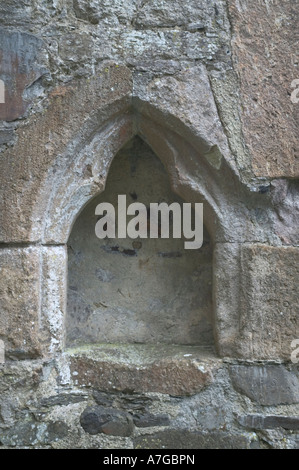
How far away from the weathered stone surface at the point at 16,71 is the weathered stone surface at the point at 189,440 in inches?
69.4

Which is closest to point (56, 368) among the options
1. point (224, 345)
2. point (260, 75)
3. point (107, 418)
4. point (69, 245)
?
point (107, 418)

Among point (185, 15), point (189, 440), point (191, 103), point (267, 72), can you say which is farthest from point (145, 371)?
point (185, 15)

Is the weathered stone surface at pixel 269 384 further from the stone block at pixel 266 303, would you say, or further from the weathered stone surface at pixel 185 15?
the weathered stone surface at pixel 185 15

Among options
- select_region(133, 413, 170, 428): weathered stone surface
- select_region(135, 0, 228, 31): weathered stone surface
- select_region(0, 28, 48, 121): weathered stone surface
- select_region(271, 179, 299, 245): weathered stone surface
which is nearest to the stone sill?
select_region(133, 413, 170, 428): weathered stone surface

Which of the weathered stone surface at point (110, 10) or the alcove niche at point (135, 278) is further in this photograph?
the alcove niche at point (135, 278)

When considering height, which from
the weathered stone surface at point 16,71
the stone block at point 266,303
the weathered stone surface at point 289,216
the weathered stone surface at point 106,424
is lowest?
the weathered stone surface at point 106,424

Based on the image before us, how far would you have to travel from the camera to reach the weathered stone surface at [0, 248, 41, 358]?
81.9 inches

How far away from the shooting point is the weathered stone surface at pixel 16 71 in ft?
6.96

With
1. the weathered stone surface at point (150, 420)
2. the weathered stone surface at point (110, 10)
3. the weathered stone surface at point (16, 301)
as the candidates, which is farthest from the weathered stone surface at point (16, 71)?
the weathered stone surface at point (150, 420)

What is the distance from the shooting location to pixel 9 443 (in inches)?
82.0

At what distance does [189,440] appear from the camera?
2.13 metres

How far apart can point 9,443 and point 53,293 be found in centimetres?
76

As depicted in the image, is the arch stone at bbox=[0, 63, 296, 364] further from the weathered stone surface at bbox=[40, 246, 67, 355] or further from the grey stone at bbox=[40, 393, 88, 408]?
the grey stone at bbox=[40, 393, 88, 408]

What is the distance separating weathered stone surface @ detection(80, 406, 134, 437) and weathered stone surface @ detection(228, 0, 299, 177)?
1467mm
